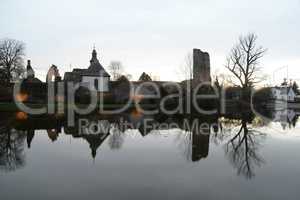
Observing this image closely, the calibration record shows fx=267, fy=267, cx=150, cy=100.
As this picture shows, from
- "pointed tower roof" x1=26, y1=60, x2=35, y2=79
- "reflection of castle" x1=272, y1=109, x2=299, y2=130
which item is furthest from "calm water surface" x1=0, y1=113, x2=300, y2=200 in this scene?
"pointed tower roof" x1=26, y1=60, x2=35, y2=79

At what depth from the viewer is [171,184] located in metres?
6.88

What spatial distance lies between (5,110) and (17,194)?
24.7 meters


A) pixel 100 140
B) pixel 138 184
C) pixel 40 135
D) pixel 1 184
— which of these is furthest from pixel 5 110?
pixel 138 184

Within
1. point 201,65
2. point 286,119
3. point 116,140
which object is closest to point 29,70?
point 201,65

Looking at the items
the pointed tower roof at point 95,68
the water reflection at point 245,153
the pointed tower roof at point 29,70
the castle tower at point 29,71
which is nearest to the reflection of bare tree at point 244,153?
the water reflection at point 245,153

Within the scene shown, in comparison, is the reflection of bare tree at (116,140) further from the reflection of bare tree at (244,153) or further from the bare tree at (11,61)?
the bare tree at (11,61)

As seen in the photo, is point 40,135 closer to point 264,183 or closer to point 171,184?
point 171,184

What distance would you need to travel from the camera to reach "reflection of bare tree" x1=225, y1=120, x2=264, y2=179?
8556 mm

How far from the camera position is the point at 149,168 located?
8359 mm

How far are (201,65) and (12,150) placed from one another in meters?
39.3

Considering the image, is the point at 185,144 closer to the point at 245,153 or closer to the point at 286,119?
the point at 245,153

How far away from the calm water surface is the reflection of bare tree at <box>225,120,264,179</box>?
0.03 meters

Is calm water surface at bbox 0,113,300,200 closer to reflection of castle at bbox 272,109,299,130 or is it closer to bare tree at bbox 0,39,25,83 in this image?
reflection of castle at bbox 272,109,299,130

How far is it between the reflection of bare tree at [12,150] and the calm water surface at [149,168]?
0.12ft
